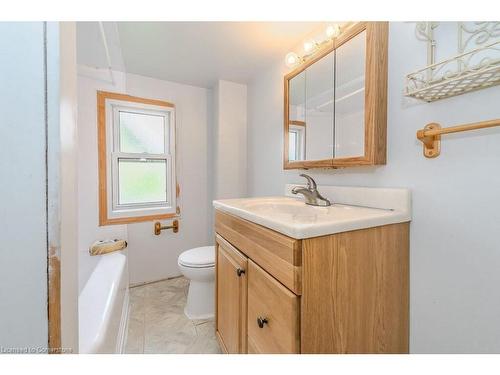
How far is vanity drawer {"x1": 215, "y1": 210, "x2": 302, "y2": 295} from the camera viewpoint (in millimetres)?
618

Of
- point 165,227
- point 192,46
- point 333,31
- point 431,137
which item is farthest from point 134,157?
point 431,137

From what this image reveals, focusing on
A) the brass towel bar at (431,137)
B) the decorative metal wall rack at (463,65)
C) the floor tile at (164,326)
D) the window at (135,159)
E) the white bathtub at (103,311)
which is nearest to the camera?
the decorative metal wall rack at (463,65)

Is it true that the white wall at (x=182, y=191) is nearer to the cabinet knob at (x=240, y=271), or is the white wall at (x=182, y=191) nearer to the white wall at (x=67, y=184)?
the cabinet knob at (x=240, y=271)

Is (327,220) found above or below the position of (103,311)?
above

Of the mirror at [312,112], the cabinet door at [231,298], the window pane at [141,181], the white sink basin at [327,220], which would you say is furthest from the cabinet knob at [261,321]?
the window pane at [141,181]

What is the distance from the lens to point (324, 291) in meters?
0.64

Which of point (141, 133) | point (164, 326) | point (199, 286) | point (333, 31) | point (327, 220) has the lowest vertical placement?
point (164, 326)

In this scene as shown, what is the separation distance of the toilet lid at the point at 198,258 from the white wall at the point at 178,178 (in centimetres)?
57

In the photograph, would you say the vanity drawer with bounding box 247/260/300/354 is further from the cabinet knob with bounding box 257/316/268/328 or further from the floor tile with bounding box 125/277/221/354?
the floor tile with bounding box 125/277/221/354

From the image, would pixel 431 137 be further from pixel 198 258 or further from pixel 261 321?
pixel 198 258

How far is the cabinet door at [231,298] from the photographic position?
93cm

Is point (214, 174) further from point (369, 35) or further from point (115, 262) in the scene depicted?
point (369, 35)

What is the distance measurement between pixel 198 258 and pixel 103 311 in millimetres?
675

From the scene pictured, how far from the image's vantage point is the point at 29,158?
1.12ft
